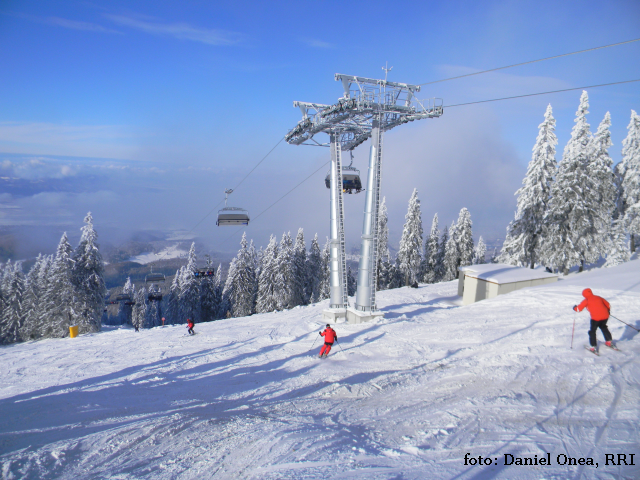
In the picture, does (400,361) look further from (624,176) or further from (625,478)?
(624,176)

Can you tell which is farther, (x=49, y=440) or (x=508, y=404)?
(x=508, y=404)

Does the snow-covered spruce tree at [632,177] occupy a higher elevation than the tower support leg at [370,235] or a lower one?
higher

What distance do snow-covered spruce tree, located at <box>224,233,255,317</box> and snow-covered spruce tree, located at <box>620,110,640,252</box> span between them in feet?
143

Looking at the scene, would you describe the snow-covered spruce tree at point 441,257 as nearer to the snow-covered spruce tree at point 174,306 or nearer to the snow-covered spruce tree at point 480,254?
the snow-covered spruce tree at point 480,254

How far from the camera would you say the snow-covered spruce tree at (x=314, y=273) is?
55.4 metres

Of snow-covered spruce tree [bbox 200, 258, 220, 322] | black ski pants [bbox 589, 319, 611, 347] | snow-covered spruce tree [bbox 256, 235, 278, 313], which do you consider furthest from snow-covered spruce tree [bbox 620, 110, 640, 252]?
snow-covered spruce tree [bbox 200, 258, 220, 322]

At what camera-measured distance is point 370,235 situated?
17.6 meters

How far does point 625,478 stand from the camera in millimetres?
4676

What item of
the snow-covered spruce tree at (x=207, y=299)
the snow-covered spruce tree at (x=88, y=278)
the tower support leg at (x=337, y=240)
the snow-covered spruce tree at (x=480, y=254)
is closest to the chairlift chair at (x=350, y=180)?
the tower support leg at (x=337, y=240)

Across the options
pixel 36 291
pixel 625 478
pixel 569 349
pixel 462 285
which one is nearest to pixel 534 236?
pixel 462 285

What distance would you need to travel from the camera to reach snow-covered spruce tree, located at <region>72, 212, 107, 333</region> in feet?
109

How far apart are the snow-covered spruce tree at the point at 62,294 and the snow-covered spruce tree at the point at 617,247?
169 feet

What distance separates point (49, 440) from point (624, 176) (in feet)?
155

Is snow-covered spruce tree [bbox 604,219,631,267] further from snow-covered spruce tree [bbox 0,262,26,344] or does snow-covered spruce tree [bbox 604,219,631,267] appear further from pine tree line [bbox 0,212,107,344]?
snow-covered spruce tree [bbox 0,262,26,344]
